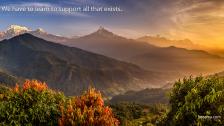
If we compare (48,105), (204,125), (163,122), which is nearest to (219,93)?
(204,125)

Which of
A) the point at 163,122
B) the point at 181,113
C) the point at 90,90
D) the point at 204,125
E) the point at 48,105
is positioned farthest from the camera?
the point at 48,105

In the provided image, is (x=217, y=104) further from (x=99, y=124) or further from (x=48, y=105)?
(x=48, y=105)

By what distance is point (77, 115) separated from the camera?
29031mm

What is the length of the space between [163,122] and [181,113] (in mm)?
3917

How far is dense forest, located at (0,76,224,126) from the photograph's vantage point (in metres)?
24.1

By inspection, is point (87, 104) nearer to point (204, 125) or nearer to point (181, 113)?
point (181, 113)

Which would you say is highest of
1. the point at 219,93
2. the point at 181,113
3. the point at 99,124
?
the point at 219,93

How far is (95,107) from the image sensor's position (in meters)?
30.4

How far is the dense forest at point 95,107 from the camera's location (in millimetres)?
24062

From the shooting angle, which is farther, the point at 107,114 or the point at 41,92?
the point at 41,92

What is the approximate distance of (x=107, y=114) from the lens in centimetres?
3003

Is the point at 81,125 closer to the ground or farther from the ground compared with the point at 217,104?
closer to the ground

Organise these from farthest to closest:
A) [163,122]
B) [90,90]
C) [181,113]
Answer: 1. [90,90]
2. [163,122]
3. [181,113]

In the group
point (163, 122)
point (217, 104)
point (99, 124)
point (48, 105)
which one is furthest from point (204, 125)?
point (48, 105)
